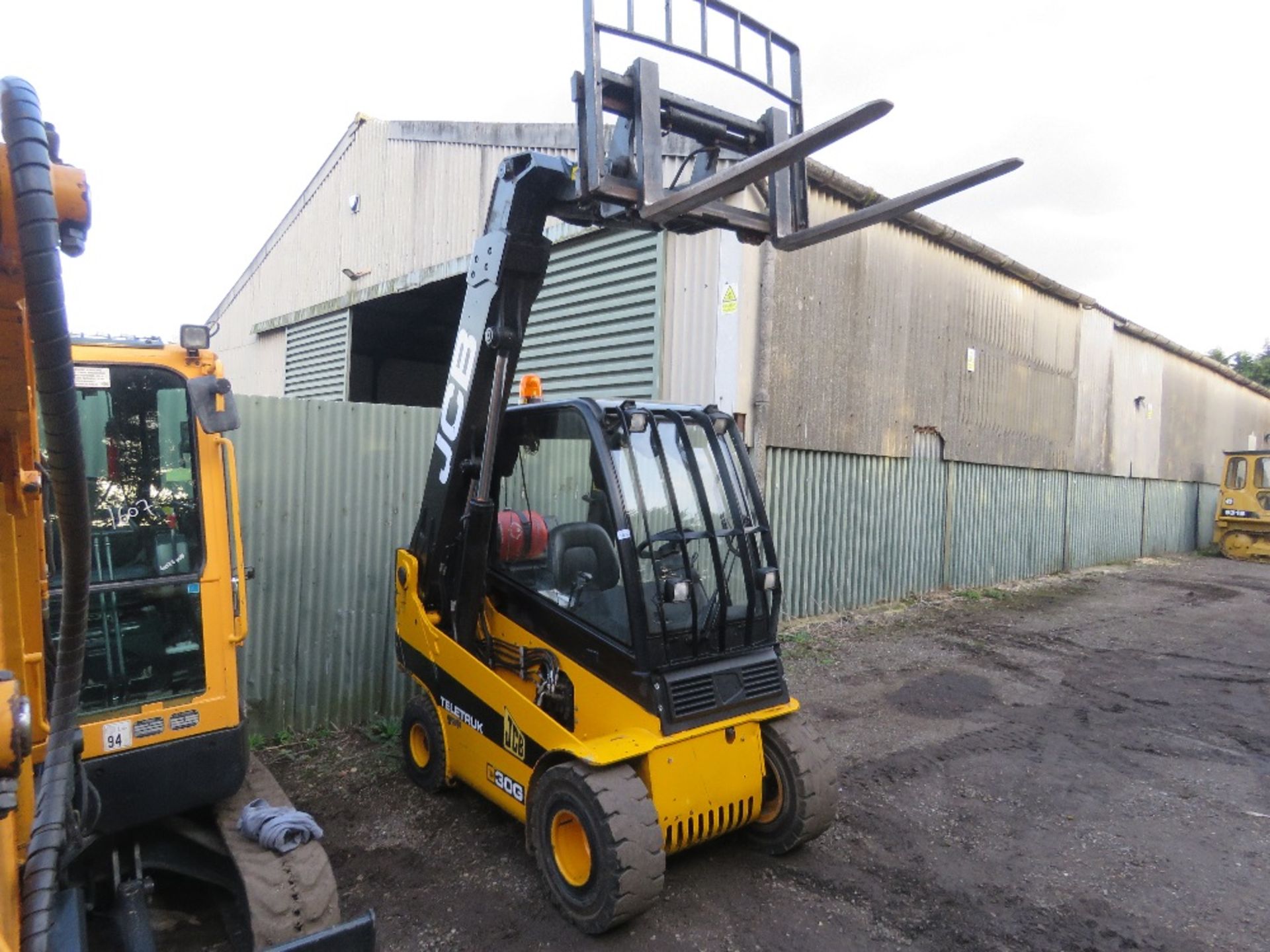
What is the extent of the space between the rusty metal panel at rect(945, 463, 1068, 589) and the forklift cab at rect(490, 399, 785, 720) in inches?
356

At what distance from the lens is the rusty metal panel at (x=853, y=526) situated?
9312 millimetres

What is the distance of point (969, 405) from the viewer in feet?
40.8

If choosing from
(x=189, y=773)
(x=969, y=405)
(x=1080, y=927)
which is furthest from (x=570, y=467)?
(x=969, y=405)

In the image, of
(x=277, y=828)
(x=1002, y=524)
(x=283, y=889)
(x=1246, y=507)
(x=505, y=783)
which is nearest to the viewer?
(x=283, y=889)

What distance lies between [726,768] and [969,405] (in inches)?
400

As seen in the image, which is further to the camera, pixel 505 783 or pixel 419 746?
pixel 419 746

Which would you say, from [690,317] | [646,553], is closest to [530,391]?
[646,553]

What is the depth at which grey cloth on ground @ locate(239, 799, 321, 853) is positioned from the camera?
299 centimetres

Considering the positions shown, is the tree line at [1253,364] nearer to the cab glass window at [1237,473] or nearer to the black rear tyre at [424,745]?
the cab glass window at [1237,473]

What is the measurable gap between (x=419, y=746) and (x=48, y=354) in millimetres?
3932

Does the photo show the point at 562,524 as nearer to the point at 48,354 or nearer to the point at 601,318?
the point at 48,354

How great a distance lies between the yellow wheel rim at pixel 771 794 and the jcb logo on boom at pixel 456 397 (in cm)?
215

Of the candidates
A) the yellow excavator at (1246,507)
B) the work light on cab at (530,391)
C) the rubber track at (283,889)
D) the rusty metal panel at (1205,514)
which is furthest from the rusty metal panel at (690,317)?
the rusty metal panel at (1205,514)

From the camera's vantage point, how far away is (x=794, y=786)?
3.86m
